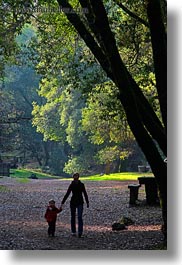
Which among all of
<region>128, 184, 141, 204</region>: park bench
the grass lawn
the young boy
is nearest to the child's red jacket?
the young boy

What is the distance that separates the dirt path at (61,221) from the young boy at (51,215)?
42 mm

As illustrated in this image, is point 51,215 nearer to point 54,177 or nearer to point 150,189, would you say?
point 54,177

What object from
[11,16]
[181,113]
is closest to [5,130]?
[11,16]

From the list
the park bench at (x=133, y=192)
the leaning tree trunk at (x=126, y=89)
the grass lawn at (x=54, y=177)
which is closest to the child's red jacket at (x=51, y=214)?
the grass lawn at (x=54, y=177)

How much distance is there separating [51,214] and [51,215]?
14 mm

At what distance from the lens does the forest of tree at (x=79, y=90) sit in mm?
5734

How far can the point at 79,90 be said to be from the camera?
245 inches

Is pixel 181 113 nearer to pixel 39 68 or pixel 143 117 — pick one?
pixel 143 117

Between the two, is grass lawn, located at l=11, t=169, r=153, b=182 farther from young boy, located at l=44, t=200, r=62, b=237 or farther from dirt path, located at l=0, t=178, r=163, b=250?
young boy, located at l=44, t=200, r=62, b=237

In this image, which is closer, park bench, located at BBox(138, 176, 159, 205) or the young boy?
the young boy

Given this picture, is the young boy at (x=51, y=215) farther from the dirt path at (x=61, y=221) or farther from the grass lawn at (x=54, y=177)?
the grass lawn at (x=54, y=177)

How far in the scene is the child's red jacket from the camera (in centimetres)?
579

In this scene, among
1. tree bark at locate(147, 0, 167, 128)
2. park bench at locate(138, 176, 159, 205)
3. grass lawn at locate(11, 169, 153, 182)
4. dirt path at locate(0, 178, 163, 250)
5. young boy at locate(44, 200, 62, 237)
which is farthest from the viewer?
park bench at locate(138, 176, 159, 205)

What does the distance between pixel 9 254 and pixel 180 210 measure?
1.53 meters
